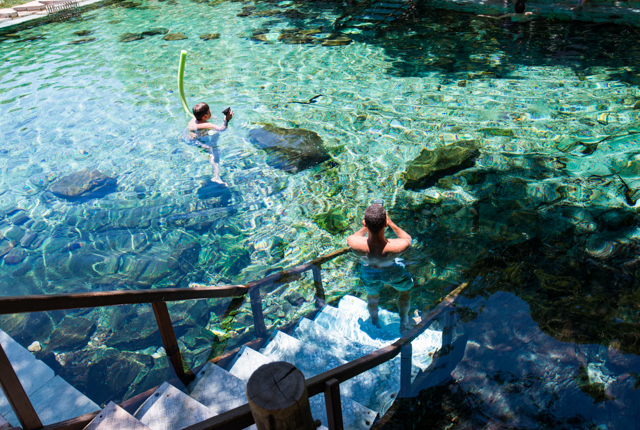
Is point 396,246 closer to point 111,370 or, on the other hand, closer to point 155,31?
point 111,370

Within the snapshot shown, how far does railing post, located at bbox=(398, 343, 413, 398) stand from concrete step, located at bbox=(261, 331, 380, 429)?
13 centimetres

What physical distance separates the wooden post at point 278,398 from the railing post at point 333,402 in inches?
21.3

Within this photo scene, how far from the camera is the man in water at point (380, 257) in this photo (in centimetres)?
425

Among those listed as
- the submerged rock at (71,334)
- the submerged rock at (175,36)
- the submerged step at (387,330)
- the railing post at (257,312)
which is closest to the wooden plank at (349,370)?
the submerged step at (387,330)

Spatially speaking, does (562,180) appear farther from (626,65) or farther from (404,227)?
(626,65)

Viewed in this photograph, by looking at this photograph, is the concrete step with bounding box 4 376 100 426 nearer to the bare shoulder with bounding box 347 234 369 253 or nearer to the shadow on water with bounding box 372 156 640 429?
the shadow on water with bounding box 372 156 640 429

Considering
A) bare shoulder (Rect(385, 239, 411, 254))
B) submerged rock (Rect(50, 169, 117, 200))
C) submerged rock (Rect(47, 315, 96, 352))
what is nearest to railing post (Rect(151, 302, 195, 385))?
bare shoulder (Rect(385, 239, 411, 254))

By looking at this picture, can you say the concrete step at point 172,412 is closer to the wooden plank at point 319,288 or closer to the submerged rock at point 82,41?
the wooden plank at point 319,288

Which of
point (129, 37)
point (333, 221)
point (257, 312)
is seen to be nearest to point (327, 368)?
point (257, 312)

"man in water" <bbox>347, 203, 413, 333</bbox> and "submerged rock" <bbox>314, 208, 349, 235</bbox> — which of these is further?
"submerged rock" <bbox>314, 208, 349, 235</bbox>

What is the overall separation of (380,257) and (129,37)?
16.5 m

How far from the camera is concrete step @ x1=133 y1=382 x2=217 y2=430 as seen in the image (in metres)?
2.94

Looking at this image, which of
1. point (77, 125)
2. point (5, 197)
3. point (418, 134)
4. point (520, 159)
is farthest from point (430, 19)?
point (5, 197)

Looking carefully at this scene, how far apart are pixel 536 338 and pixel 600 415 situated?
883 mm
